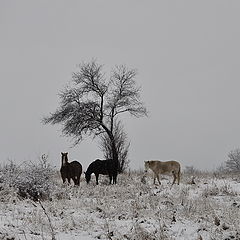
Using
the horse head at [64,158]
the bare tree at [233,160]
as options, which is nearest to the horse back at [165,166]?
the horse head at [64,158]

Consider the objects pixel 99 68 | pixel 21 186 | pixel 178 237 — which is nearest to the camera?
pixel 178 237

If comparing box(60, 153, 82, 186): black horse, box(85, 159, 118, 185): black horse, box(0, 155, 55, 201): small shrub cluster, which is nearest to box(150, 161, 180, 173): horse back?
box(85, 159, 118, 185): black horse

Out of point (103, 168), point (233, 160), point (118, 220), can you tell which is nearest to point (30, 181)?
point (118, 220)

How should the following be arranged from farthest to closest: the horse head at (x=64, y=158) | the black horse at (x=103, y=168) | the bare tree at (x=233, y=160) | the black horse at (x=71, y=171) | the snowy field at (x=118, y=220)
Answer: the bare tree at (x=233, y=160) → the black horse at (x=103, y=168) → the horse head at (x=64, y=158) → the black horse at (x=71, y=171) → the snowy field at (x=118, y=220)

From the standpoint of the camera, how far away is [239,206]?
991cm

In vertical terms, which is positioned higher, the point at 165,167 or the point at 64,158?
the point at 64,158

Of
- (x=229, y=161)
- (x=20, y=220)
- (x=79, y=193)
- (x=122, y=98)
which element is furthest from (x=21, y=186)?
(x=229, y=161)

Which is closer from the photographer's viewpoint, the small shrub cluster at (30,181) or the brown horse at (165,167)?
the small shrub cluster at (30,181)

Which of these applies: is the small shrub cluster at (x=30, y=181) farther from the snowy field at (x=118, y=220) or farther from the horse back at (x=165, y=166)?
the horse back at (x=165, y=166)

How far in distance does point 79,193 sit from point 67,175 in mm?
5031

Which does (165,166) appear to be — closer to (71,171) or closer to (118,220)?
(71,171)

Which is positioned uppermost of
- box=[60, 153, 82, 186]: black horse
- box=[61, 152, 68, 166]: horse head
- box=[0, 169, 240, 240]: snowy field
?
box=[61, 152, 68, 166]: horse head

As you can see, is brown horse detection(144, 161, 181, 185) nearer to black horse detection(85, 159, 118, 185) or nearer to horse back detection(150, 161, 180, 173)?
horse back detection(150, 161, 180, 173)

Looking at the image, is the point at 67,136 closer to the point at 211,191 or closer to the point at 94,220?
the point at 211,191
